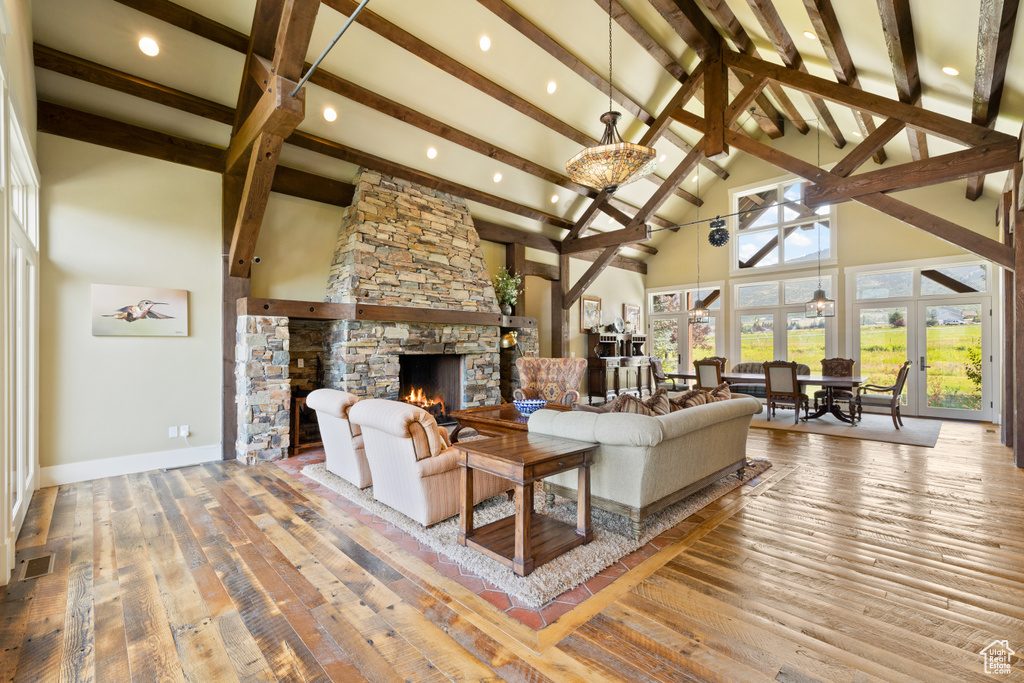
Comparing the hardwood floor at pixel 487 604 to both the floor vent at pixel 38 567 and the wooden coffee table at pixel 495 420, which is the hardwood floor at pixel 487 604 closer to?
the floor vent at pixel 38 567

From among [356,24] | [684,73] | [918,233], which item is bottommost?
[918,233]

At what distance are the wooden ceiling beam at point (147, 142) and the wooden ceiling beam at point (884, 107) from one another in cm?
618

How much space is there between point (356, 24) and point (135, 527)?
494cm

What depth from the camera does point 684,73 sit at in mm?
7035

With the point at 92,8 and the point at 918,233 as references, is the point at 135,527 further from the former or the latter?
the point at 918,233

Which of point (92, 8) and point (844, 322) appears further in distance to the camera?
point (844, 322)

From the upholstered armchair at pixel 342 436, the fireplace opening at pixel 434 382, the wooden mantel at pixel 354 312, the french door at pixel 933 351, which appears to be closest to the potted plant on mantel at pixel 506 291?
the wooden mantel at pixel 354 312

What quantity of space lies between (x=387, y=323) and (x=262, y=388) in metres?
1.67

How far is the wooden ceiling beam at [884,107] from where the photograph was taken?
15.4 ft

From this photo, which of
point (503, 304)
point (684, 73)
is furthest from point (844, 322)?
point (503, 304)

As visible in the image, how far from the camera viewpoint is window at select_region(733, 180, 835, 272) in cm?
908

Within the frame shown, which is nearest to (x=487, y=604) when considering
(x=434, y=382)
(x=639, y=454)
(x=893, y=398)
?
(x=639, y=454)

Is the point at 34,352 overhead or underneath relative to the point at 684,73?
underneath

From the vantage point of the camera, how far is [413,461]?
3.03 meters
